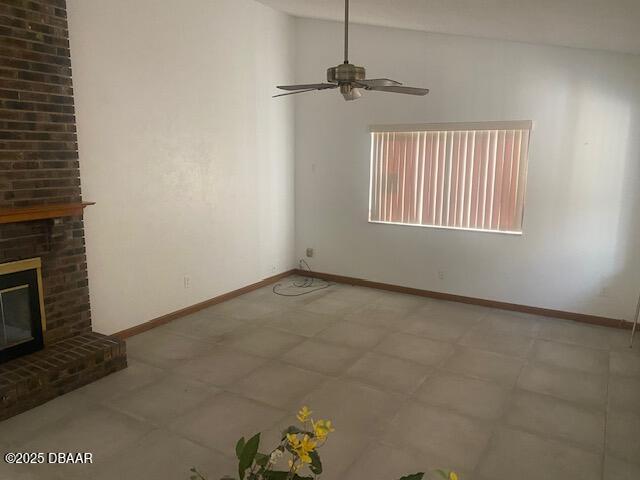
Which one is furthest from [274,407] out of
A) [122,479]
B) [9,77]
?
[9,77]

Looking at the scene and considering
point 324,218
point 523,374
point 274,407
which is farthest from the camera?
point 324,218

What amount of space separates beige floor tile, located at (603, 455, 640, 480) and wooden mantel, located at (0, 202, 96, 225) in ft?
12.3

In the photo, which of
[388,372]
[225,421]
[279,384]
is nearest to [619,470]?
[388,372]

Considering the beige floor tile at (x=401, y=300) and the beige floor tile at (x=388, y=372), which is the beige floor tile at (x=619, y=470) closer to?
the beige floor tile at (x=388, y=372)

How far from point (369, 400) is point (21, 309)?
2.53 metres

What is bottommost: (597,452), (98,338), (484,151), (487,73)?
(597,452)

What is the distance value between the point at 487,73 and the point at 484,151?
0.79 m

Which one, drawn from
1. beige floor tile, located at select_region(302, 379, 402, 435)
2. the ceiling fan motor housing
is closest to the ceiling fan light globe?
the ceiling fan motor housing

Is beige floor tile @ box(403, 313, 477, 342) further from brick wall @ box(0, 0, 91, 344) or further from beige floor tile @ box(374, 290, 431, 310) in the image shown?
brick wall @ box(0, 0, 91, 344)

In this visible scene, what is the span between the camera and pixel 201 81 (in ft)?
15.1

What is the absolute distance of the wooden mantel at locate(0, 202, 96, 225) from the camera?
119 inches

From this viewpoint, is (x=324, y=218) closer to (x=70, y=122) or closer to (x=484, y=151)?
(x=484, y=151)

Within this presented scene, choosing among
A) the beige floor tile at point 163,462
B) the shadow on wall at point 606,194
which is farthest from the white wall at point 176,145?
the shadow on wall at point 606,194

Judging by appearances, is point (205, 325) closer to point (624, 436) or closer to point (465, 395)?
point (465, 395)
